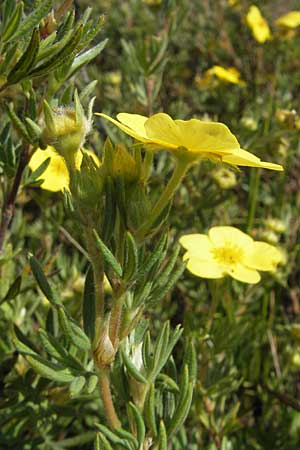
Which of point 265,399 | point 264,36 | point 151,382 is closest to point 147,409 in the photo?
point 151,382

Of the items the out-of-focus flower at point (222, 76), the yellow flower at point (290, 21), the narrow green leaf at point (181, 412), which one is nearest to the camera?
the narrow green leaf at point (181, 412)

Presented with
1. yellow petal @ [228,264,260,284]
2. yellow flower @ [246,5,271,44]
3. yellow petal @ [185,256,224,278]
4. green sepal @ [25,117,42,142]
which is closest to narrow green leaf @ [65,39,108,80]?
green sepal @ [25,117,42,142]

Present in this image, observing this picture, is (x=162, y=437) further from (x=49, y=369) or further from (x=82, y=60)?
(x=82, y=60)

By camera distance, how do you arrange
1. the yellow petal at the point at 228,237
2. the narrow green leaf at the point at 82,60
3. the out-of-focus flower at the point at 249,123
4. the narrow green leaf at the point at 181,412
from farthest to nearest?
the out-of-focus flower at the point at 249,123 → the yellow petal at the point at 228,237 → the narrow green leaf at the point at 82,60 → the narrow green leaf at the point at 181,412

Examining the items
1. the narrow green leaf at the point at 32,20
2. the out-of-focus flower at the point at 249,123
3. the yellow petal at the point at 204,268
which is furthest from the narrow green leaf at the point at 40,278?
the out-of-focus flower at the point at 249,123

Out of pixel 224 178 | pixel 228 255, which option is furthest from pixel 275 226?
pixel 228 255

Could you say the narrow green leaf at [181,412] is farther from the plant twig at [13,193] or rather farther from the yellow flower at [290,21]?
the yellow flower at [290,21]

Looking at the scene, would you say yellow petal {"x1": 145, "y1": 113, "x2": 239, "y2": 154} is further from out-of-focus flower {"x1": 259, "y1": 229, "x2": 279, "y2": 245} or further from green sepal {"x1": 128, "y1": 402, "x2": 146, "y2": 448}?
out-of-focus flower {"x1": 259, "y1": 229, "x2": 279, "y2": 245}
